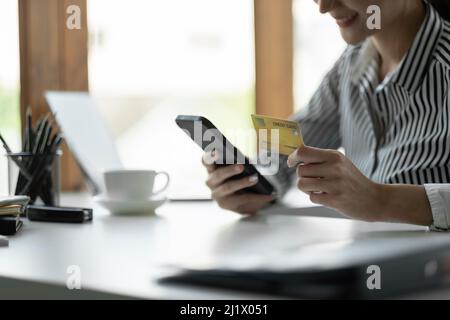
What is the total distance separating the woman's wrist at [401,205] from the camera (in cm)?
101

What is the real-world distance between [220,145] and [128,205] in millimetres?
268

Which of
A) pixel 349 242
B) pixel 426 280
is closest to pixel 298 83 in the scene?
pixel 349 242

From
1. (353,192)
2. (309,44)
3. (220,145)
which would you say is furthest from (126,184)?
(309,44)

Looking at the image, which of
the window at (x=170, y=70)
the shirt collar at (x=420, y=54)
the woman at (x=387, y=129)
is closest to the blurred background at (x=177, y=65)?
the window at (x=170, y=70)

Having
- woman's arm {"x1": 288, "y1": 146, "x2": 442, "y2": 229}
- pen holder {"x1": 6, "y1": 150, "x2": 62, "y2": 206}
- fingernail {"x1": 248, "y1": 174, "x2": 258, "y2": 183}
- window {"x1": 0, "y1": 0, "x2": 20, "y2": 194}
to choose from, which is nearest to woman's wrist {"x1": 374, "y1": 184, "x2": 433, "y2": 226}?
woman's arm {"x1": 288, "y1": 146, "x2": 442, "y2": 229}

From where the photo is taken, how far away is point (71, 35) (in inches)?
74.6

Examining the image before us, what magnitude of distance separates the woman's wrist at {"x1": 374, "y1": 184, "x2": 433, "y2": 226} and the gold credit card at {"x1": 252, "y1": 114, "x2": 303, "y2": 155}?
16cm

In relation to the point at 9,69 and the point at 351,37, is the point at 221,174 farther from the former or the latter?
the point at 9,69

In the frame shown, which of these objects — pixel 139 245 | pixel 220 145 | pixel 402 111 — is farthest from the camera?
pixel 402 111

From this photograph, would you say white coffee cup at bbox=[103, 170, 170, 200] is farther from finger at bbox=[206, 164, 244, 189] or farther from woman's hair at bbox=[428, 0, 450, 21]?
woman's hair at bbox=[428, 0, 450, 21]

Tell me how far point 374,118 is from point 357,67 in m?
0.15

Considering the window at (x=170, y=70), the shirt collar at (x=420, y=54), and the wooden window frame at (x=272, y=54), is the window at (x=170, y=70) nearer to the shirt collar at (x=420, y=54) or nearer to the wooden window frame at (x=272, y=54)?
the wooden window frame at (x=272, y=54)

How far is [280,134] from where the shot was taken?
936mm
